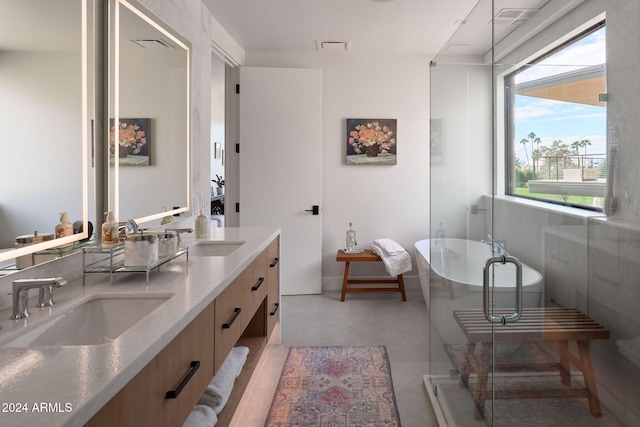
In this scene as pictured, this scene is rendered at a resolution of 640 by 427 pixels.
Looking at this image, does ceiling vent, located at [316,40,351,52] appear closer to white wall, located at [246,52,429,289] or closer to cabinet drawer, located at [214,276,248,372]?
white wall, located at [246,52,429,289]

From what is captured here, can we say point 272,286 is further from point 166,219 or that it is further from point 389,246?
point 389,246

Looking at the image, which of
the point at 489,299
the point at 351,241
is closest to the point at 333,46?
the point at 351,241

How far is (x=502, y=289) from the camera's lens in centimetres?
160

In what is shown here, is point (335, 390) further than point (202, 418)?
Yes

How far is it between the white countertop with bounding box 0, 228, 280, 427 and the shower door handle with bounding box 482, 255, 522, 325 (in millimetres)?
999

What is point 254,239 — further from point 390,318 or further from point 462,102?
point 390,318

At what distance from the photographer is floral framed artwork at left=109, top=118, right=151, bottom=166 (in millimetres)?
1796

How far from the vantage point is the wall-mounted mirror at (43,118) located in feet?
3.88

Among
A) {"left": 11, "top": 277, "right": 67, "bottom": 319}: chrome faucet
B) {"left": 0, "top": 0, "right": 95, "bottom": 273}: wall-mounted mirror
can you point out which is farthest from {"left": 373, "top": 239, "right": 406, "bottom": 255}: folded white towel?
{"left": 11, "top": 277, "right": 67, "bottom": 319}: chrome faucet

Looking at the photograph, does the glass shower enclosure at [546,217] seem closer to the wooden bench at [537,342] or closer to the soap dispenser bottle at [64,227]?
the wooden bench at [537,342]

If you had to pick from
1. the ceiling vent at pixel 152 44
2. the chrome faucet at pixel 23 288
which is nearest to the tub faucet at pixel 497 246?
the chrome faucet at pixel 23 288

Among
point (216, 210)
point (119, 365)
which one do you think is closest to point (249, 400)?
point (119, 365)

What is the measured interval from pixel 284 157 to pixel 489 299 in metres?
2.85

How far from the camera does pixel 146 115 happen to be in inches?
81.4
